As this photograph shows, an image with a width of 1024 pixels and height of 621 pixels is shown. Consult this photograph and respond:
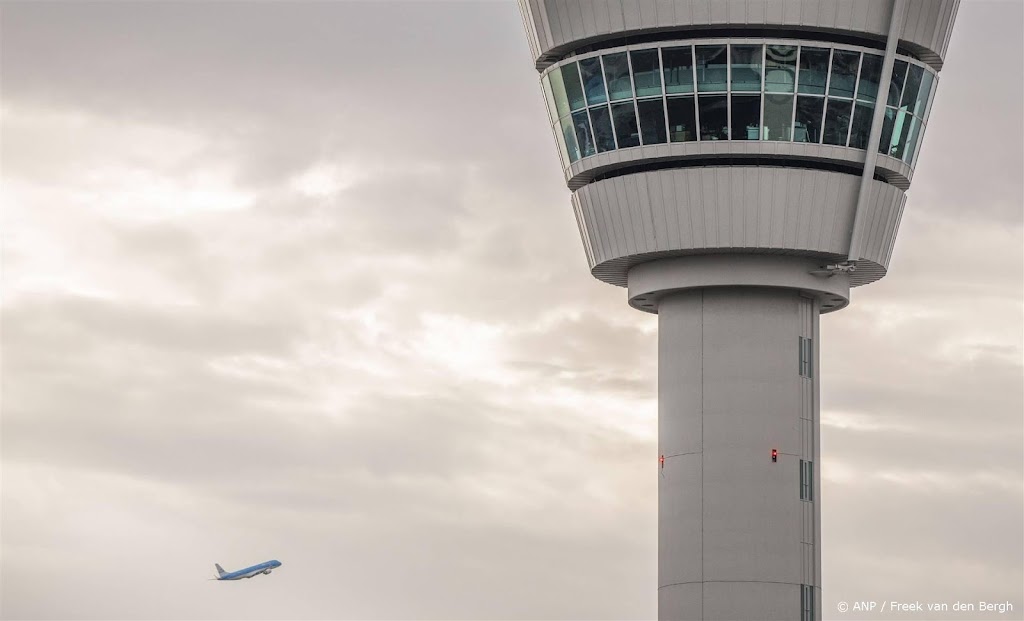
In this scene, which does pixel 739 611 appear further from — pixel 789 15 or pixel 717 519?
pixel 789 15

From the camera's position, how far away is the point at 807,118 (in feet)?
229

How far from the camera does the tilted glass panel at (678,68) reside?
6938 centimetres

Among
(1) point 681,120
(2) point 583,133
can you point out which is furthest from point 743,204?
(2) point 583,133

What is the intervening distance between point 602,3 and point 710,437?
A: 14836 mm

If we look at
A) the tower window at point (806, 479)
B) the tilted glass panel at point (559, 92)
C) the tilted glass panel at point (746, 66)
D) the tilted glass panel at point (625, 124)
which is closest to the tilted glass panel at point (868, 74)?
the tilted glass panel at point (746, 66)

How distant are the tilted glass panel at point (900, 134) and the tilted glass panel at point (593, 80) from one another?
9.76 m

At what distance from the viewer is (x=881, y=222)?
7150cm

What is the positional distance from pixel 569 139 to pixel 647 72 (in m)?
4.28

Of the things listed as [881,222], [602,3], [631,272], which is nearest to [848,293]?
[881,222]

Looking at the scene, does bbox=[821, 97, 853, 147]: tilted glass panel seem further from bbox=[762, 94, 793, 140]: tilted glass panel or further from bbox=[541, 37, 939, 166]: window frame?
bbox=[762, 94, 793, 140]: tilted glass panel

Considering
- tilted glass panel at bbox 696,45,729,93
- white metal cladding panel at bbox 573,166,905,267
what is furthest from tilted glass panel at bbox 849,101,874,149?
tilted glass panel at bbox 696,45,729,93

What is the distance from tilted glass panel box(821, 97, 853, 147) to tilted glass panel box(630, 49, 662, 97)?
5.59 metres

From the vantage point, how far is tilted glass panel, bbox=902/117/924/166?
71.8m

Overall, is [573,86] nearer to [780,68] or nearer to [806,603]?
[780,68]
